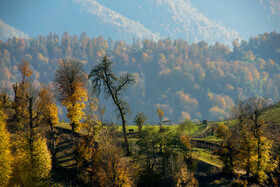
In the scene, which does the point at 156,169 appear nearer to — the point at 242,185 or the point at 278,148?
the point at 242,185

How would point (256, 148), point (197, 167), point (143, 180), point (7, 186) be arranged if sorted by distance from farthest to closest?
1. point (197, 167)
2. point (256, 148)
3. point (143, 180)
4. point (7, 186)

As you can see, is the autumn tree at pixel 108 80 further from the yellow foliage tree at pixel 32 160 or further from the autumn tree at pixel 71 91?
the yellow foliage tree at pixel 32 160

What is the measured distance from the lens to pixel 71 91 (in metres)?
37.1

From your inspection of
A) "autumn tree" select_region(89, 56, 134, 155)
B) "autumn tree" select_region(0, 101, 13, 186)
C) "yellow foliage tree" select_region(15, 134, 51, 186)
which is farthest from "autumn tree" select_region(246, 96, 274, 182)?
"autumn tree" select_region(0, 101, 13, 186)

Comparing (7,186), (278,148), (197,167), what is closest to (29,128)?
(7,186)

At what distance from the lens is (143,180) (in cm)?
3061

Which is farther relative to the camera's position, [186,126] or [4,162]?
[186,126]

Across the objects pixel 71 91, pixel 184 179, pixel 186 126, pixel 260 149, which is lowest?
pixel 184 179

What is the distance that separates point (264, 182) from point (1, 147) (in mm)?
40580

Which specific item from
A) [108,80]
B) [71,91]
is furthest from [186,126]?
[71,91]

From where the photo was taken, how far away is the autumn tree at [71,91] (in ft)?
120

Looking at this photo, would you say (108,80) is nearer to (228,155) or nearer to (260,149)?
(228,155)

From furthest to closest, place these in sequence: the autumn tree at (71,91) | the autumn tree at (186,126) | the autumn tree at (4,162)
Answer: the autumn tree at (186,126) → the autumn tree at (71,91) → the autumn tree at (4,162)

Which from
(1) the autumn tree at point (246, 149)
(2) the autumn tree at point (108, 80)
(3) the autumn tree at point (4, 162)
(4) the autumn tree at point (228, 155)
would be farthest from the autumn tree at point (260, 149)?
(3) the autumn tree at point (4, 162)
